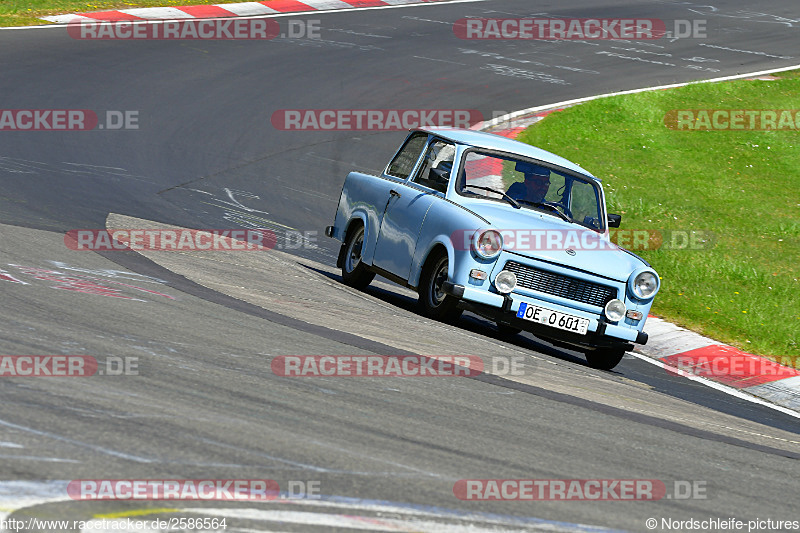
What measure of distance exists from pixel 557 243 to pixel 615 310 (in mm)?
705

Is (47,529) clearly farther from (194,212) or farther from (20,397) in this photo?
(194,212)

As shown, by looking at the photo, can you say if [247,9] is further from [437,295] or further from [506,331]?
[437,295]

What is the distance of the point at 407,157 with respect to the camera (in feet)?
35.1

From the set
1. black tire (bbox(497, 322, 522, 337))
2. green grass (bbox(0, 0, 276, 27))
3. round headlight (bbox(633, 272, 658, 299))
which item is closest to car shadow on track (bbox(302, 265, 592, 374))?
black tire (bbox(497, 322, 522, 337))

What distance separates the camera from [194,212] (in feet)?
42.7

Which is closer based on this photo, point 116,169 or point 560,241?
point 560,241

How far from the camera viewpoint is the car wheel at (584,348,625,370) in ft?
30.4

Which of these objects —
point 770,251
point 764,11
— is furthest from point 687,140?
point 764,11

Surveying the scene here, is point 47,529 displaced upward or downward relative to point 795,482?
upward

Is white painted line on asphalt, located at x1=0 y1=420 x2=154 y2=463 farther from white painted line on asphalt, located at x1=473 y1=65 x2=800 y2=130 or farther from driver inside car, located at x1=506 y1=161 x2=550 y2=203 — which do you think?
white painted line on asphalt, located at x1=473 y1=65 x2=800 y2=130

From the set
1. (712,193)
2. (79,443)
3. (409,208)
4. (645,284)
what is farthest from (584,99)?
(79,443)

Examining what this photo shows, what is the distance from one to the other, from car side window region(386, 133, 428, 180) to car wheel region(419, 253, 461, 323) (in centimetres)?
146

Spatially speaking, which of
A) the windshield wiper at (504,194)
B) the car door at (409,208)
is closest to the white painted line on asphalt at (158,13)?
the car door at (409,208)

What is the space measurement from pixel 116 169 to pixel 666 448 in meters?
9.73
